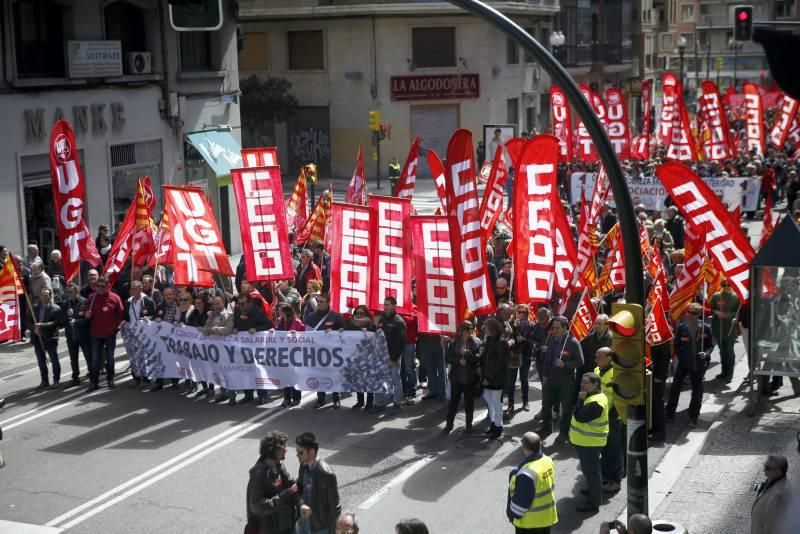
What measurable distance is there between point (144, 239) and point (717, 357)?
889 cm

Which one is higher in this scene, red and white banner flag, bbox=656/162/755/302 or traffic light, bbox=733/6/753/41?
traffic light, bbox=733/6/753/41

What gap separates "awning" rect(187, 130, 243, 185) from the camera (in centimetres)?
2608

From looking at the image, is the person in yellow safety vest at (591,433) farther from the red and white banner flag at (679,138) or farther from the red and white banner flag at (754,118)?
the red and white banner flag at (754,118)

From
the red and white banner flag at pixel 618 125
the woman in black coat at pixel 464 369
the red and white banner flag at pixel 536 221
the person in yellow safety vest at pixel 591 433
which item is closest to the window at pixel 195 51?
the red and white banner flag at pixel 618 125

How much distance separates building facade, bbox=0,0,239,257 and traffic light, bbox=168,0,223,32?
505 inches

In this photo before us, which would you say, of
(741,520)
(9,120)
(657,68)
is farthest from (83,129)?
(657,68)

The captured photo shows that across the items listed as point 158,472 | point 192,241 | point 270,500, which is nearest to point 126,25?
point 192,241

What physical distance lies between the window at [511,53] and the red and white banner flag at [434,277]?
34755mm

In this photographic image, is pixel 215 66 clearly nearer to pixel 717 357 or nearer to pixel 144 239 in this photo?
pixel 144 239

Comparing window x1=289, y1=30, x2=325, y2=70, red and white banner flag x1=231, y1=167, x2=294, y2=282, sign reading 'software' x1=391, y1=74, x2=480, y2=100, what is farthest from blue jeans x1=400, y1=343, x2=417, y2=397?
window x1=289, y1=30, x2=325, y2=70

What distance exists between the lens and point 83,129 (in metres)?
22.5

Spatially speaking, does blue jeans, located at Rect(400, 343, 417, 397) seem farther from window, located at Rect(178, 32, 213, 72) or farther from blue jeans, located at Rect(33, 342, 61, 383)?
window, located at Rect(178, 32, 213, 72)

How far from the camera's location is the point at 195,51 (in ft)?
86.6

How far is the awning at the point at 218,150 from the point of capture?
26.1m
